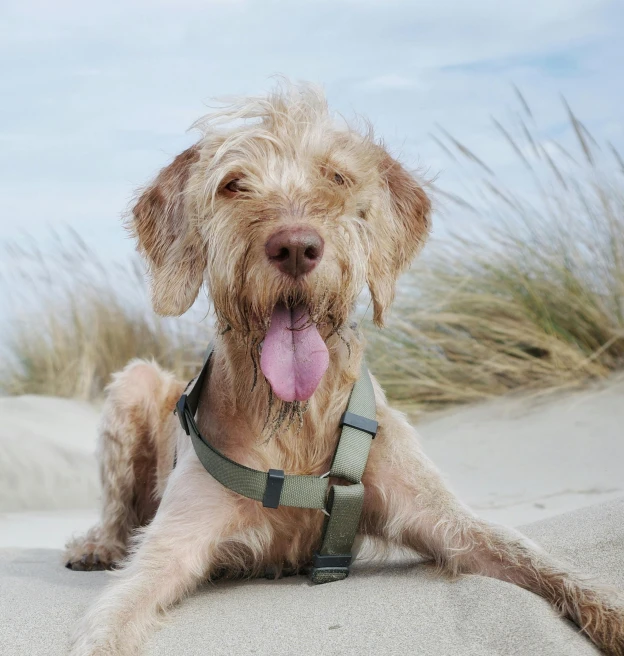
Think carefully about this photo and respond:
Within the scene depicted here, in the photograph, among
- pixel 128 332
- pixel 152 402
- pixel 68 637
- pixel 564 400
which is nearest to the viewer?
pixel 68 637

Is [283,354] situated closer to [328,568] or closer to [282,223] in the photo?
[282,223]

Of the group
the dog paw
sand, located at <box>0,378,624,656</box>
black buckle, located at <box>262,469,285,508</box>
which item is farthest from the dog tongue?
the dog paw

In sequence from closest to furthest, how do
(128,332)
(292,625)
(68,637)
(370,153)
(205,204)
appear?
(292,625)
(68,637)
(205,204)
(370,153)
(128,332)

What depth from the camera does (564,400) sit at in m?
8.82

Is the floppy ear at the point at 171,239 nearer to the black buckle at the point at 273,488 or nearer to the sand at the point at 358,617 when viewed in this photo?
the black buckle at the point at 273,488

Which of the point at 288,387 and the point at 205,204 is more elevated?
the point at 205,204

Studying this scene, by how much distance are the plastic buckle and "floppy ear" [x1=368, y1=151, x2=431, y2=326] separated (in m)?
1.01

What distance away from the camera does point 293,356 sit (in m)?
3.49

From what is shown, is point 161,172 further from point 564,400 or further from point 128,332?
point 128,332

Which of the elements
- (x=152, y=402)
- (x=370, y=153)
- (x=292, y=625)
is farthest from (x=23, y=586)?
(x=370, y=153)

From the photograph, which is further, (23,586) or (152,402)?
(152,402)

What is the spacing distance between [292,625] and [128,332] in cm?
934

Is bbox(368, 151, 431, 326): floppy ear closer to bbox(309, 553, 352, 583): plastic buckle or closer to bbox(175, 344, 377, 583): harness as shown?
bbox(175, 344, 377, 583): harness

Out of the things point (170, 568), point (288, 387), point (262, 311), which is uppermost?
point (262, 311)
